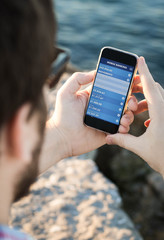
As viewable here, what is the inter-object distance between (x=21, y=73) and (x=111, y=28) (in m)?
8.26

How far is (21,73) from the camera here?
861 millimetres

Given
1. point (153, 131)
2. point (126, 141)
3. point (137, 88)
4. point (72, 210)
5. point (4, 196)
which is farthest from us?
point (72, 210)

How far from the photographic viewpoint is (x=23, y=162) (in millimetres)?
1052

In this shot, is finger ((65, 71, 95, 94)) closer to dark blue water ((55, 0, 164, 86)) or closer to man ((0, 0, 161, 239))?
man ((0, 0, 161, 239))

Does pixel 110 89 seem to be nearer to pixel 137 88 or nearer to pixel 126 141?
pixel 137 88

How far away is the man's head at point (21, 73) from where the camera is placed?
798 mm

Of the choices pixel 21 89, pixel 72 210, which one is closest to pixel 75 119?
pixel 72 210

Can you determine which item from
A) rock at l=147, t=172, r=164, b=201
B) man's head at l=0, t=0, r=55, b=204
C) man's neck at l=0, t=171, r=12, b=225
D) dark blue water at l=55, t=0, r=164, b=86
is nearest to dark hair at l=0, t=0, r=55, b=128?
man's head at l=0, t=0, r=55, b=204

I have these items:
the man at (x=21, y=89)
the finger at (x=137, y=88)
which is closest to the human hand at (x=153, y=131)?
the finger at (x=137, y=88)

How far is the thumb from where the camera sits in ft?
6.73

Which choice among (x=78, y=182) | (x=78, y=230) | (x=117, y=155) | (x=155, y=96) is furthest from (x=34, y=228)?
(x=117, y=155)

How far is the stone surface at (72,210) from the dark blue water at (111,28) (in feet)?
14.4

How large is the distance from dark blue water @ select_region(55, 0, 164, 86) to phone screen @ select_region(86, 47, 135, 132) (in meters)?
5.00

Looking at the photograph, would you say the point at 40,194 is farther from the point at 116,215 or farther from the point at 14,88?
the point at 14,88
